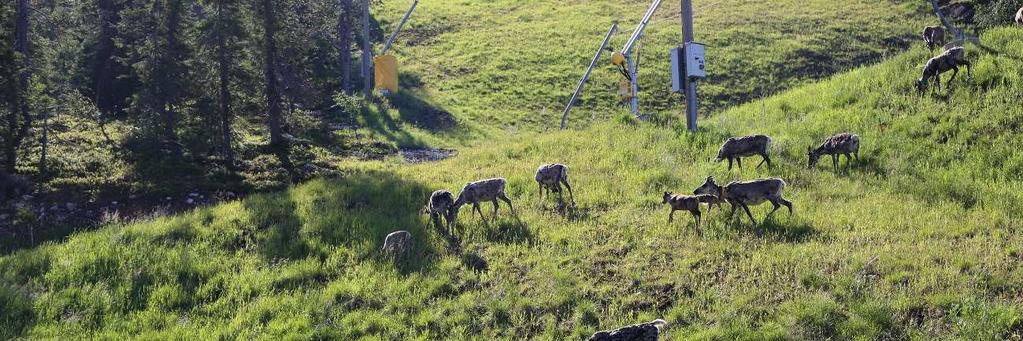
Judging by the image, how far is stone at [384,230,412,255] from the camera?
14203 millimetres

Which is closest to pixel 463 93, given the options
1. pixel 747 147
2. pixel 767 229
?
pixel 747 147

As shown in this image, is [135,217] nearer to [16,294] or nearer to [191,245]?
[191,245]

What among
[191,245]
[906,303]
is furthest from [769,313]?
[191,245]

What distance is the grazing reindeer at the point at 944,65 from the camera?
20547 millimetres

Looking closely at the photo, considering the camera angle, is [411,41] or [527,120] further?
[411,41]

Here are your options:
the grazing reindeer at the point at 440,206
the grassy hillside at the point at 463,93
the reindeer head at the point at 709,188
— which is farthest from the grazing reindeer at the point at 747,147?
the grassy hillside at the point at 463,93

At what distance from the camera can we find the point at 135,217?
19.6 m

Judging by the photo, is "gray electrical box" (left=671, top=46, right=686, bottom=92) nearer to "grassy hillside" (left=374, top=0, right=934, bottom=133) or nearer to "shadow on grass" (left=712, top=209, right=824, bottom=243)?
"shadow on grass" (left=712, top=209, right=824, bottom=243)

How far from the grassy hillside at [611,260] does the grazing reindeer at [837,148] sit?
1.14ft

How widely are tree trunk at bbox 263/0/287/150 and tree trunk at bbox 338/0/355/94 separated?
38.2 ft

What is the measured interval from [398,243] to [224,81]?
572 inches

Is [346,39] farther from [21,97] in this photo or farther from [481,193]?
[481,193]

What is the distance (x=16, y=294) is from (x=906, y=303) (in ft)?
46.2

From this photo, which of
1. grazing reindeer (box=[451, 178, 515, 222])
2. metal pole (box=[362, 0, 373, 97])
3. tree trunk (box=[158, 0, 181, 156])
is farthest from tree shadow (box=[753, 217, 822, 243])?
metal pole (box=[362, 0, 373, 97])
